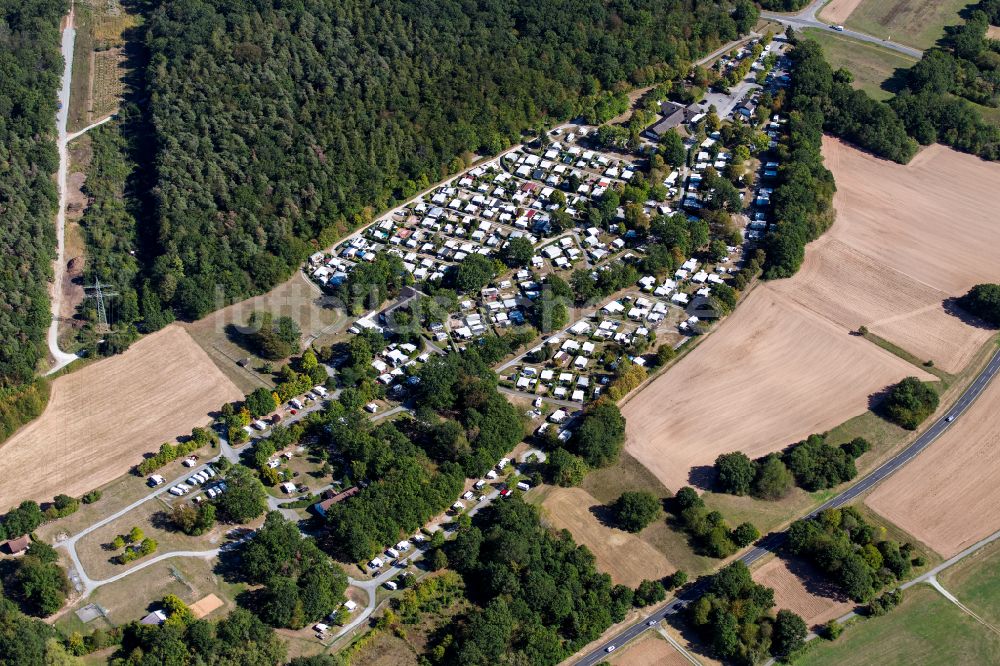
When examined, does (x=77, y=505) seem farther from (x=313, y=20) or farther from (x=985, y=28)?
(x=985, y=28)

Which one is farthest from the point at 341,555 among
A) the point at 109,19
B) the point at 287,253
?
the point at 109,19

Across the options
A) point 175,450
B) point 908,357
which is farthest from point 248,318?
point 908,357

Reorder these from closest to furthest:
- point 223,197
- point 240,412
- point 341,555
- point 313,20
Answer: point 341,555, point 240,412, point 223,197, point 313,20

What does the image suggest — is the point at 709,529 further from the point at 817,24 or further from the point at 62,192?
the point at 817,24

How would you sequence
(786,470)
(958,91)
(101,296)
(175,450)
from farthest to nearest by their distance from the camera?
(958,91) < (101,296) < (175,450) < (786,470)

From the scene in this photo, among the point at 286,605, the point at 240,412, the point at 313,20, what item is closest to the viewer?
the point at 286,605

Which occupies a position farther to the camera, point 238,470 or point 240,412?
point 240,412
